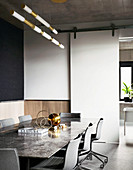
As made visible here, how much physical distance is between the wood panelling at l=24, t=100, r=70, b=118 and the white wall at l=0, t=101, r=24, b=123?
0.17 m

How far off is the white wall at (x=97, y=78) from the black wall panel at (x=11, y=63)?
1463 millimetres

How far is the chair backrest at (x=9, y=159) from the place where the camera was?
6.96ft

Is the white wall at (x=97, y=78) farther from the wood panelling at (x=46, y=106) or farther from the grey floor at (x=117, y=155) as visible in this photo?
the grey floor at (x=117, y=155)

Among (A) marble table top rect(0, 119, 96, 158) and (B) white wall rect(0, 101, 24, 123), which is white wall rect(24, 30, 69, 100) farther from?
(A) marble table top rect(0, 119, 96, 158)

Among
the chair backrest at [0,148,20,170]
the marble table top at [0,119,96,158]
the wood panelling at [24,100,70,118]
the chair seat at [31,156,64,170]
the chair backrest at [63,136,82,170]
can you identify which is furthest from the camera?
the wood panelling at [24,100,70,118]

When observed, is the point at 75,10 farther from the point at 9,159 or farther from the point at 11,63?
the point at 9,159

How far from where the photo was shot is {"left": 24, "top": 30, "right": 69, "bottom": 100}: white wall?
22.6ft

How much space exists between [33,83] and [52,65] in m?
0.74

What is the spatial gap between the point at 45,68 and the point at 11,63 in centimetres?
95

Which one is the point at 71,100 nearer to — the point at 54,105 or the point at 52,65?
the point at 54,105

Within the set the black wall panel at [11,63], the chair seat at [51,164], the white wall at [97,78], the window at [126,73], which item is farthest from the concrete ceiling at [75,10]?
the window at [126,73]

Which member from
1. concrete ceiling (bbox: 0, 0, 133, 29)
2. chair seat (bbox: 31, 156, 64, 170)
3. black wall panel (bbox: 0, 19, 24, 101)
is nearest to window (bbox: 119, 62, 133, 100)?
concrete ceiling (bbox: 0, 0, 133, 29)

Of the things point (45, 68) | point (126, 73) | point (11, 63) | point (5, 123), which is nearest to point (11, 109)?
point (11, 63)

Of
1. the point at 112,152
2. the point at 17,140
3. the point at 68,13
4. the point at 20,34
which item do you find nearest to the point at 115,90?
the point at 112,152
